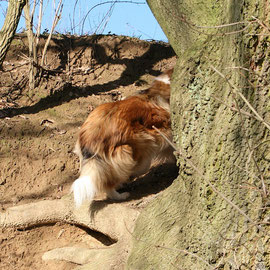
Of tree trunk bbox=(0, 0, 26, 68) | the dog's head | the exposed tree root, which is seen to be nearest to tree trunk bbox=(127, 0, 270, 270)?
the exposed tree root

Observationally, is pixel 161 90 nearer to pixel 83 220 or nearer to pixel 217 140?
pixel 83 220

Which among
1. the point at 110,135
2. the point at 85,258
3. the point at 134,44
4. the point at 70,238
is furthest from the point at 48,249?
the point at 134,44

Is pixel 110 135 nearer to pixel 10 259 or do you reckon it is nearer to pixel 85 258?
pixel 85 258

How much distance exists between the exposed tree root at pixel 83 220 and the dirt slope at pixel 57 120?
0.15 metres

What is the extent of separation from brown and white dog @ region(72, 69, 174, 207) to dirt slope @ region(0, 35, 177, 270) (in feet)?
1.42

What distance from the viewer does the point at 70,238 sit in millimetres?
5527

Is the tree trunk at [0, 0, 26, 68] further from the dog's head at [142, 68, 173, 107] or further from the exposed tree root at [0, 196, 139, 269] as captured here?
the exposed tree root at [0, 196, 139, 269]

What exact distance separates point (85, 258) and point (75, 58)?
377 cm

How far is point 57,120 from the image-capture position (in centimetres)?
658

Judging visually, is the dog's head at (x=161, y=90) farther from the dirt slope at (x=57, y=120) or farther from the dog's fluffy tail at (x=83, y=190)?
the dog's fluffy tail at (x=83, y=190)

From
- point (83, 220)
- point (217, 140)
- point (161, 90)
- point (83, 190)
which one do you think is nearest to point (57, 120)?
point (161, 90)

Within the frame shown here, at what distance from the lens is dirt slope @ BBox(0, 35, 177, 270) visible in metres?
5.48

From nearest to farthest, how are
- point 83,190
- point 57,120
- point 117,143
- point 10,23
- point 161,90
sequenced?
point 83,190 < point 117,143 < point 161,90 < point 10,23 < point 57,120

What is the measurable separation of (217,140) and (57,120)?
13.0ft
